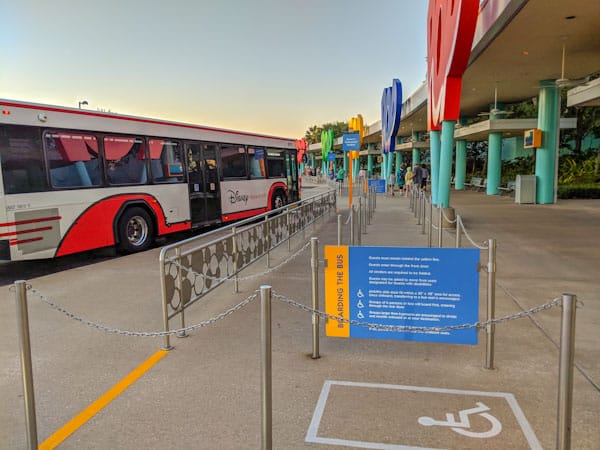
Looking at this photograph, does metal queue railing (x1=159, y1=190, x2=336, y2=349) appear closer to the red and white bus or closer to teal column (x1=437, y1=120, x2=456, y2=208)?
the red and white bus

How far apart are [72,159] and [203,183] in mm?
3931

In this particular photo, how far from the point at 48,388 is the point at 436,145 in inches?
556

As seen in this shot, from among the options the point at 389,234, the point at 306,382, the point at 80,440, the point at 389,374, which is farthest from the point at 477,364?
the point at 389,234

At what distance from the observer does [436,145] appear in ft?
52.0

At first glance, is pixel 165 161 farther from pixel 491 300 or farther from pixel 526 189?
pixel 526 189

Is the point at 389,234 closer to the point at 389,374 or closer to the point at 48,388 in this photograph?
the point at 389,374

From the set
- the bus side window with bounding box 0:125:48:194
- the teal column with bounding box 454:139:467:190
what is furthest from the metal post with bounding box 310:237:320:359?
the teal column with bounding box 454:139:467:190

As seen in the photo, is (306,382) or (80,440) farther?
(306,382)

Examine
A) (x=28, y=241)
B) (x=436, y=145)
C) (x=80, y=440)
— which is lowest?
(x=80, y=440)

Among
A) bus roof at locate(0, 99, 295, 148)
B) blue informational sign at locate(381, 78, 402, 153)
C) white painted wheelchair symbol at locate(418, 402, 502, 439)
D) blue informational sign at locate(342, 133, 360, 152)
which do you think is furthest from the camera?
blue informational sign at locate(381, 78, 402, 153)

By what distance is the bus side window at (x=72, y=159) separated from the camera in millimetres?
8602

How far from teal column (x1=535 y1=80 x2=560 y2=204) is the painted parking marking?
18369 millimetres

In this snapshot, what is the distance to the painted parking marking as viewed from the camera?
10.4 ft

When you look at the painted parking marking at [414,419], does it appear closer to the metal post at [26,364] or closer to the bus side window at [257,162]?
the metal post at [26,364]
